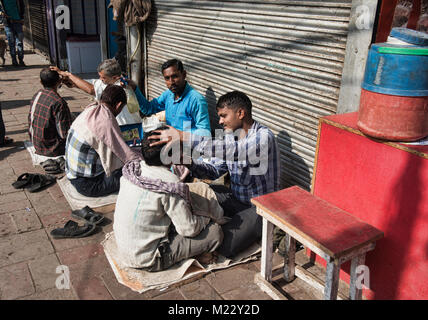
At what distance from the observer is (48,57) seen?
13.0 metres

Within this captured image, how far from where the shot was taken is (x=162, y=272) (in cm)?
324

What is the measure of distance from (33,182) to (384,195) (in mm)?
4022

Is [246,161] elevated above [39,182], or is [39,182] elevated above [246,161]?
[246,161]

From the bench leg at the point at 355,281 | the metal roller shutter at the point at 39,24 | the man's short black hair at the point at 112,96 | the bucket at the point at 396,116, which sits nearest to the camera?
the bucket at the point at 396,116

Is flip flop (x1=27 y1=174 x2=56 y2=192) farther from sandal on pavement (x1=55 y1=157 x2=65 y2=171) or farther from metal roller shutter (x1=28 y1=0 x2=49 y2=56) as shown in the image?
metal roller shutter (x1=28 y1=0 x2=49 y2=56)

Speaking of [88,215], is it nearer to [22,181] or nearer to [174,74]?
[22,181]

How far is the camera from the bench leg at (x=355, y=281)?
8.62ft

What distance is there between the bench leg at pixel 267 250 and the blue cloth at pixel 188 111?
1961mm

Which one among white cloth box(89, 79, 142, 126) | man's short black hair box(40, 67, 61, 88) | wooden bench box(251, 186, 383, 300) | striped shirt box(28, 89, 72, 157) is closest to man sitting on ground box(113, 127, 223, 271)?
wooden bench box(251, 186, 383, 300)

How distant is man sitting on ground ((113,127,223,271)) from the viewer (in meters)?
2.94

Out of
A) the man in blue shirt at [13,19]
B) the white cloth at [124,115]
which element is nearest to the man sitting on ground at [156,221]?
the white cloth at [124,115]

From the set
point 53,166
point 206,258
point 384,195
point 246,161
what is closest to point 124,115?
point 53,166

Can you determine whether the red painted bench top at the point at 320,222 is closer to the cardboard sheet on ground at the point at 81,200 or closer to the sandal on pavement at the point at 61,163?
the cardboard sheet on ground at the point at 81,200

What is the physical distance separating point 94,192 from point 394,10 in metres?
3.44
